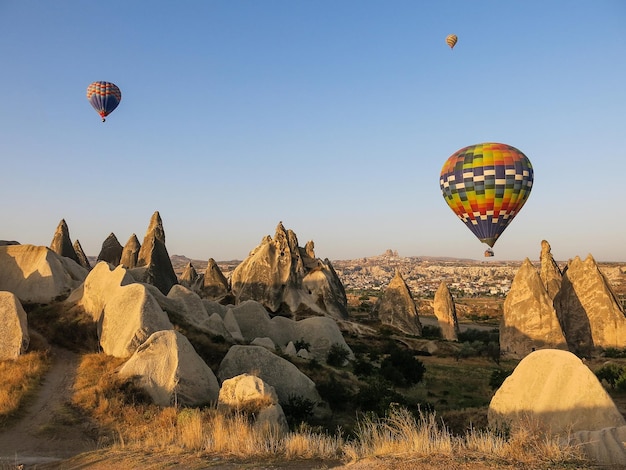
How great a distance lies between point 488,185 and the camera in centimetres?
3656

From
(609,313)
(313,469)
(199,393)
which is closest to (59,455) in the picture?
(199,393)

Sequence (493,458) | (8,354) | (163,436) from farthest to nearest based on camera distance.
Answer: (8,354) → (163,436) → (493,458)

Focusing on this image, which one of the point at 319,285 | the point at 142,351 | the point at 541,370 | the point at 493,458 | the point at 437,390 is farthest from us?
the point at 319,285

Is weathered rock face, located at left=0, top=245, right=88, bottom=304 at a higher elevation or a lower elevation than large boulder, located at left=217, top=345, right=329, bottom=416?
higher

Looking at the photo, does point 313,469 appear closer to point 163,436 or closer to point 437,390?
point 163,436

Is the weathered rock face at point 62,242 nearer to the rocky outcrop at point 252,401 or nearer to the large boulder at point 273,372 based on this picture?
the large boulder at point 273,372

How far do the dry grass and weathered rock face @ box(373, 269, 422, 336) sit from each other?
43.4m

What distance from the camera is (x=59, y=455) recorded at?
427 inches

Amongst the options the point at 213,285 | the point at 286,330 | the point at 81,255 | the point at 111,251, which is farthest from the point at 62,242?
the point at 286,330

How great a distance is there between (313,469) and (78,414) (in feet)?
29.6

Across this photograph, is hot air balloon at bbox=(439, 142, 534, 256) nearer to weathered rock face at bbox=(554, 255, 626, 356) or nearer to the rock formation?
weathered rock face at bbox=(554, 255, 626, 356)

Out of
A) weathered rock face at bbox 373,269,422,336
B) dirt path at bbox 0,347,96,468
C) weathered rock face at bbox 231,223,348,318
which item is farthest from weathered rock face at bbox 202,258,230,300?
dirt path at bbox 0,347,96,468

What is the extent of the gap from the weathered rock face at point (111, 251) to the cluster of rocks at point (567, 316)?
154 feet

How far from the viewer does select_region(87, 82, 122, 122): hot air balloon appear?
162 ft
